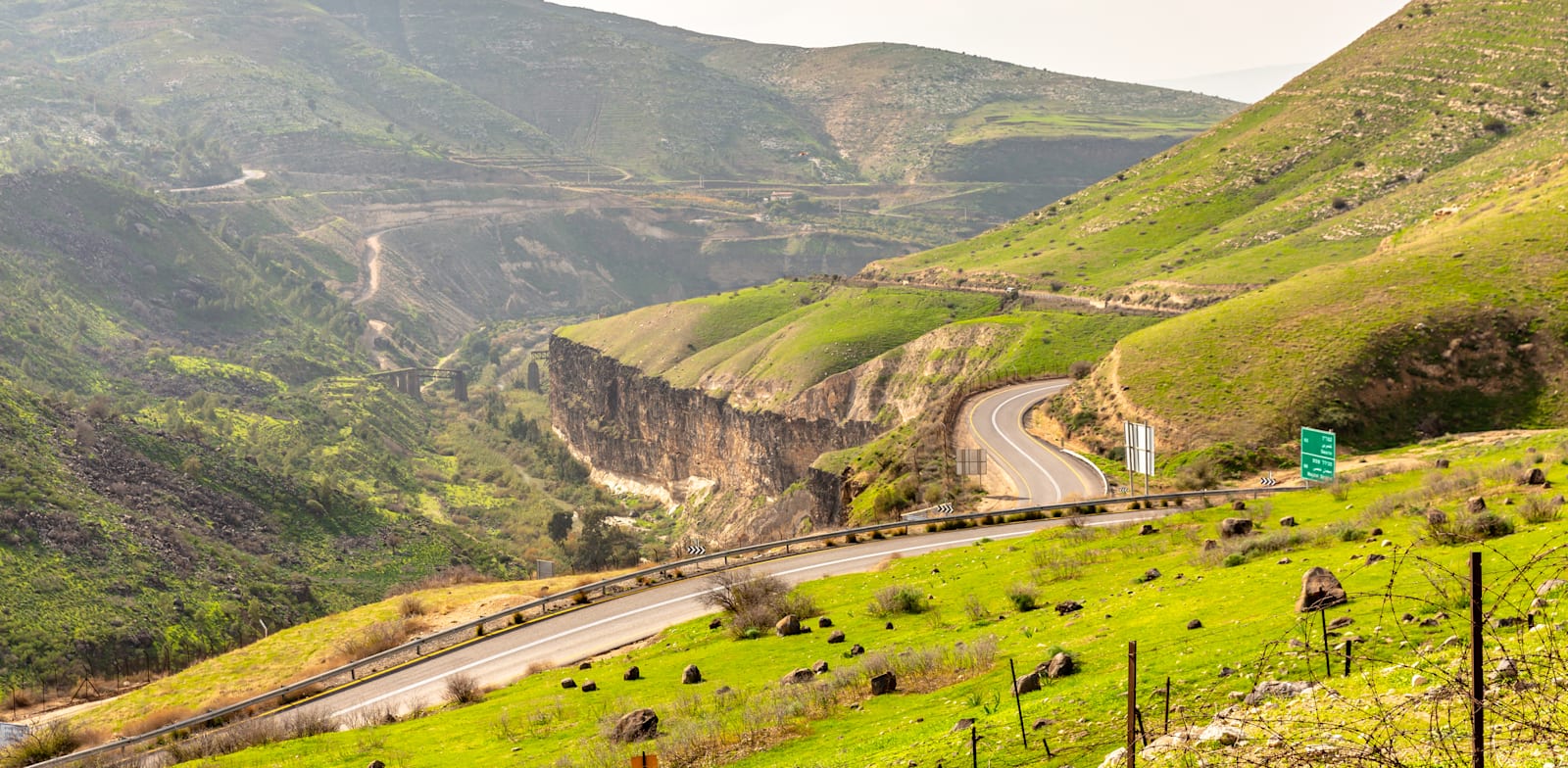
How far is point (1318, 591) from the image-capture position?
17609 millimetres

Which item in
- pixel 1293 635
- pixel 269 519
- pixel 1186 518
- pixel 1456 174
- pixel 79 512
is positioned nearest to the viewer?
pixel 1293 635

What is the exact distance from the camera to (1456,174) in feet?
323

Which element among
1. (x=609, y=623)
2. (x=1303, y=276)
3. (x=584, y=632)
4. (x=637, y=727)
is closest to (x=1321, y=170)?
(x=1303, y=276)

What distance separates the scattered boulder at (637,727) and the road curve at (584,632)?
12.3 m

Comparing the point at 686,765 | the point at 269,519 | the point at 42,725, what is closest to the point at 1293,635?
the point at 686,765

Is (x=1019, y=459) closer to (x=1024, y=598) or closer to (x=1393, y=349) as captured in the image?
(x=1393, y=349)

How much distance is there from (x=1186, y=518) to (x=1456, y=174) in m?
76.0

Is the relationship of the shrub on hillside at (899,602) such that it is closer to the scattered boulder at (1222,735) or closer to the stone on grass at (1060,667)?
the stone on grass at (1060,667)

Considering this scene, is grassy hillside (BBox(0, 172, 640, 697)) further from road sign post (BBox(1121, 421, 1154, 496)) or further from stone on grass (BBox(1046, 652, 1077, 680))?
road sign post (BBox(1121, 421, 1154, 496))

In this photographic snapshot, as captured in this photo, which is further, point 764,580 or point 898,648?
point 764,580

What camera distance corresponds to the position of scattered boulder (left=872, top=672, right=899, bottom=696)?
21.5 meters

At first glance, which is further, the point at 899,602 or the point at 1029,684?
the point at 899,602

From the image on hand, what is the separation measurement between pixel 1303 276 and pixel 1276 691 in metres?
64.8

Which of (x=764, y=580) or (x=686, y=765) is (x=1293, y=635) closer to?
(x=686, y=765)
